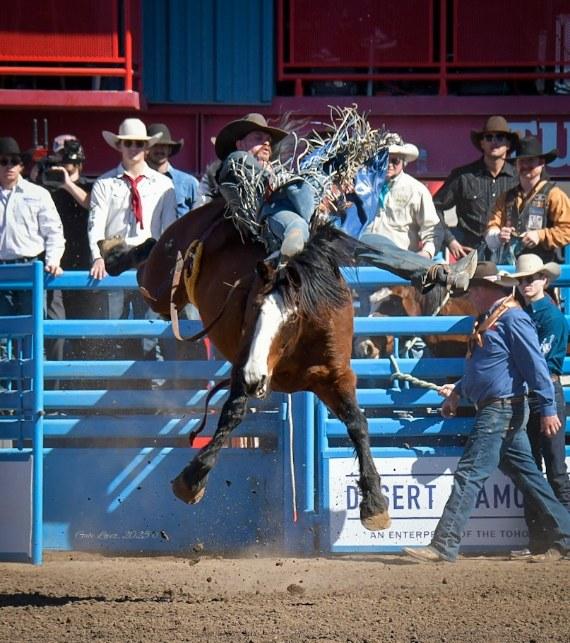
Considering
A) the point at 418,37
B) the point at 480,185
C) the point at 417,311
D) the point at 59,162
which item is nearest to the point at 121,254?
the point at 59,162

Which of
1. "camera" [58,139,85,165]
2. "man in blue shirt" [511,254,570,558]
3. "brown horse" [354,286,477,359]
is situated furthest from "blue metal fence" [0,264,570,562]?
"camera" [58,139,85,165]

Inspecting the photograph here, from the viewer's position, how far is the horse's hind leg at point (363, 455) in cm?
628

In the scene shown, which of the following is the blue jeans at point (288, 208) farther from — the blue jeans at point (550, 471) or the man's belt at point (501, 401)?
the blue jeans at point (550, 471)

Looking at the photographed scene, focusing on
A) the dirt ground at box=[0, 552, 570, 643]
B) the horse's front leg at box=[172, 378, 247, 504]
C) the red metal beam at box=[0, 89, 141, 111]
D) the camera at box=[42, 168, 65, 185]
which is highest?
the red metal beam at box=[0, 89, 141, 111]

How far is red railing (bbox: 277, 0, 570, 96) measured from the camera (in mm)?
11062

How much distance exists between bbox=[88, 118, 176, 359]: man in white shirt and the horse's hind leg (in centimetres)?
225

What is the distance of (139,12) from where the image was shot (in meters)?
11.2

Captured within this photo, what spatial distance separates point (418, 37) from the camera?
36.7ft

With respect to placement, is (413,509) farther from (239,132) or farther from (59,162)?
(59,162)

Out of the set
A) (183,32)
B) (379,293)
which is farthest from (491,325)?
(183,32)

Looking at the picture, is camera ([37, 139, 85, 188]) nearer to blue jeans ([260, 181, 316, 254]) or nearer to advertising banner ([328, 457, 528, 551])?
blue jeans ([260, 181, 316, 254])

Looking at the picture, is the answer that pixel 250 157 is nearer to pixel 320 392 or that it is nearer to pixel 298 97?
pixel 320 392

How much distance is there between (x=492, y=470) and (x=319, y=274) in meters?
1.95

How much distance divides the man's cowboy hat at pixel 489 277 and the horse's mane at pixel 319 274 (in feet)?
3.15
